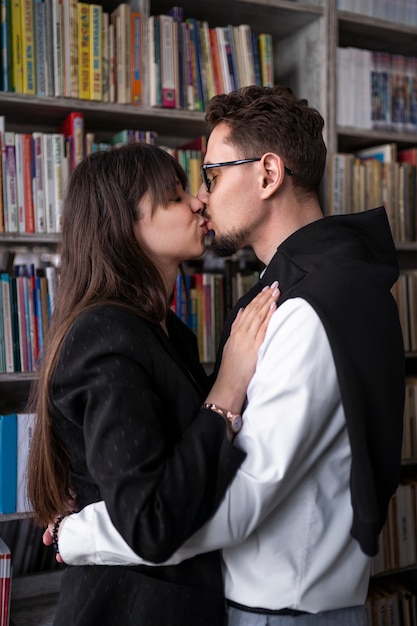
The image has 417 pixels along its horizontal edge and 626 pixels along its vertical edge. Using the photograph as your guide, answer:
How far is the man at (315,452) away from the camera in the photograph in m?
1.13

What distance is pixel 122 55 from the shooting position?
217 centimetres

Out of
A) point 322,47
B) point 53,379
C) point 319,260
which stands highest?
point 322,47

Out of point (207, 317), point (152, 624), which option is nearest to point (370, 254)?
point (152, 624)

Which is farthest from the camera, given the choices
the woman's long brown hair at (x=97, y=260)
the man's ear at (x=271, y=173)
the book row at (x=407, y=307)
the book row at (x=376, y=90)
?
the book row at (x=407, y=307)

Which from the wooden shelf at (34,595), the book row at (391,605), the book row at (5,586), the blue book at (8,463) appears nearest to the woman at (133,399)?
the blue book at (8,463)

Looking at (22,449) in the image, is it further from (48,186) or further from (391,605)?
(391,605)

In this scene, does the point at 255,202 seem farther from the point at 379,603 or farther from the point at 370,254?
the point at 379,603

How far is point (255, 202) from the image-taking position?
1546 mm

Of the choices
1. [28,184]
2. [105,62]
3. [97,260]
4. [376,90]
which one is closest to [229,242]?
[97,260]

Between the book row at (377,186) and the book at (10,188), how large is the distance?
1077 mm

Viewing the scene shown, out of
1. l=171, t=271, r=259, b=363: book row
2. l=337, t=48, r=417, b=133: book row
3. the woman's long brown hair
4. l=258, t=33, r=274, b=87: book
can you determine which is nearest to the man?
the woman's long brown hair

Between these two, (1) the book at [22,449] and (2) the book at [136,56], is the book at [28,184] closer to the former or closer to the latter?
(2) the book at [136,56]

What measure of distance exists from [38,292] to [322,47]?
4.27 ft

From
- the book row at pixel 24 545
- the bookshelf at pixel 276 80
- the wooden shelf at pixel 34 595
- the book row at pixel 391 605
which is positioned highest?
the bookshelf at pixel 276 80
